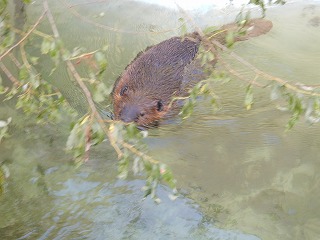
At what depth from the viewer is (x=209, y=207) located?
3057 millimetres

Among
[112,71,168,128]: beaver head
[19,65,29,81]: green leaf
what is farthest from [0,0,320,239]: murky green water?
[19,65,29,81]: green leaf

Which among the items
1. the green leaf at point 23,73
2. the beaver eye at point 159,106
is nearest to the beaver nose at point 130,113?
the beaver eye at point 159,106

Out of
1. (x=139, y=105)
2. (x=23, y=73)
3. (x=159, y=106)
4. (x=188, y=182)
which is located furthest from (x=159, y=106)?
(x=23, y=73)

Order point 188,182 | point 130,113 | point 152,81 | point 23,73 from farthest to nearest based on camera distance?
point 152,81 → point 130,113 → point 188,182 → point 23,73

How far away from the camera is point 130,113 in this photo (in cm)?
370

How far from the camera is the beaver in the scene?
3775 millimetres

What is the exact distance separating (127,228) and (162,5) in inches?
111

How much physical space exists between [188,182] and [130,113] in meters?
0.74

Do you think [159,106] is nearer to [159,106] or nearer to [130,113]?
[159,106]

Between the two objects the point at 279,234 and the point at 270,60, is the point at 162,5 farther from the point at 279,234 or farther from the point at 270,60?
the point at 279,234

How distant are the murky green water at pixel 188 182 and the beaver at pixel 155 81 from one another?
156mm

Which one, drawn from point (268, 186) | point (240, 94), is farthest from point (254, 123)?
point (268, 186)

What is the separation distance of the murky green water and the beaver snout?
159 millimetres

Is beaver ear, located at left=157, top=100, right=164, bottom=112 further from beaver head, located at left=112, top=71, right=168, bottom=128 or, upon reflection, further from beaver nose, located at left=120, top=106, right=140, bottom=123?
beaver nose, located at left=120, top=106, right=140, bottom=123
